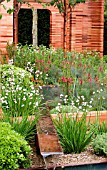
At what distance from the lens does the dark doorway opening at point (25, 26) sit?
1598 cm

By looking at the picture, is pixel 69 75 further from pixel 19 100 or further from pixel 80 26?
pixel 80 26

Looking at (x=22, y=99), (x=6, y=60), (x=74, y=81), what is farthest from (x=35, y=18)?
(x=22, y=99)

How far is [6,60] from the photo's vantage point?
10.3 meters

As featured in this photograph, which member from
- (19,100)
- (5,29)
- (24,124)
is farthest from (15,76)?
(5,29)

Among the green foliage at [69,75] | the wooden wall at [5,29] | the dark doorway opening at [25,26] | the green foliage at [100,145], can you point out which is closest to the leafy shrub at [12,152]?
the green foliage at [100,145]

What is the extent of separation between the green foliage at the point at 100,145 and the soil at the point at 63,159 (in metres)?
0.07

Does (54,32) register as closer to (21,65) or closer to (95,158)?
(21,65)

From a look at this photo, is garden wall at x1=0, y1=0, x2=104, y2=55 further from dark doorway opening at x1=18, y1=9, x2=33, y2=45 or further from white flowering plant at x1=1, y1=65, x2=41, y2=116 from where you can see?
white flowering plant at x1=1, y1=65, x2=41, y2=116

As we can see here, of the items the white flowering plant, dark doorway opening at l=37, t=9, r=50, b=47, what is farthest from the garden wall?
the white flowering plant

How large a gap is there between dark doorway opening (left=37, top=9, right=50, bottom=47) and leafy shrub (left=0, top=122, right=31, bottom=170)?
1194cm

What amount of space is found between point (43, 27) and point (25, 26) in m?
0.67

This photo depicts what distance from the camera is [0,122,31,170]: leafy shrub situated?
4109mm

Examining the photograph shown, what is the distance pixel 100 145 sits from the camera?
4.80 metres

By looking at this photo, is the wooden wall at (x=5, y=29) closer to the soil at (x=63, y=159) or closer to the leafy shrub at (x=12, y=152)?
the soil at (x=63, y=159)
